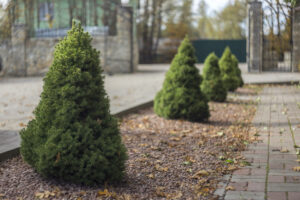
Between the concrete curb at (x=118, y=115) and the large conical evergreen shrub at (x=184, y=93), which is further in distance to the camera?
the large conical evergreen shrub at (x=184, y=93)

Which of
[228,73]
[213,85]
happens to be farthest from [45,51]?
[213,85]

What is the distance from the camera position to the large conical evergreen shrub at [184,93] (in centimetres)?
733

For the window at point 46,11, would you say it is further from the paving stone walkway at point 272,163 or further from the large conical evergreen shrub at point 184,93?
the paving stone walkway at point 272,163

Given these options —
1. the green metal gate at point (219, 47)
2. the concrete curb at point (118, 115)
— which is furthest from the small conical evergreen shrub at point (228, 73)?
the green metal gate at point (219, 47)

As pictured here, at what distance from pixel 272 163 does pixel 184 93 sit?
9.85 ft

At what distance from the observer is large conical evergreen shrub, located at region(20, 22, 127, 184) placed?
358 cm

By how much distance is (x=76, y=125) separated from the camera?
361cm

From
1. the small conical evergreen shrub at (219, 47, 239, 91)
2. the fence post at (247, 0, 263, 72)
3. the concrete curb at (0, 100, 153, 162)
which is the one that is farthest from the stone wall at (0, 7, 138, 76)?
the concrete curb at (0, 100, 153, 162)

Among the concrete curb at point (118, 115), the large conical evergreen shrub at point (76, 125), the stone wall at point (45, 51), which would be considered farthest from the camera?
the stone wall at point (45, 51)

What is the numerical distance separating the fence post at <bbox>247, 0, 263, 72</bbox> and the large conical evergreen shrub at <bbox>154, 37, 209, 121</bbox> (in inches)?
433

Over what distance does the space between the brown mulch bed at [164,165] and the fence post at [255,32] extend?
36.2 ft


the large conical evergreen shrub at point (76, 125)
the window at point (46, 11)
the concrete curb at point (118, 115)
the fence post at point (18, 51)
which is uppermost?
the window at point (46, 11)

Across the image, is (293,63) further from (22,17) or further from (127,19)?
(22,17)

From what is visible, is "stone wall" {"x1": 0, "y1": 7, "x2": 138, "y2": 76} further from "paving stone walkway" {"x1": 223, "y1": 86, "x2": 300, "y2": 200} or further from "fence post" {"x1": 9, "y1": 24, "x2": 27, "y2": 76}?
"paving stone walkway" {"x1": 223, "y1": 86, "x2": 300, "y2": 200}
